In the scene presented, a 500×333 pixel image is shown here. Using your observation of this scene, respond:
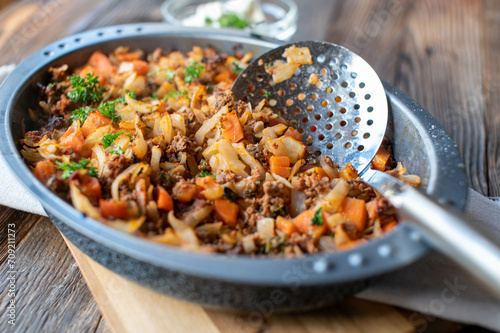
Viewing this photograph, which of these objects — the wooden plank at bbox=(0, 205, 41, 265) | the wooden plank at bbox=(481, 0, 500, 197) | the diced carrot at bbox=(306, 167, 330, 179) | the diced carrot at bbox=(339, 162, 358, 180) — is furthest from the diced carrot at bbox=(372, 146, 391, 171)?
the wooden plank at bbox=(0, 205, 41, 265)

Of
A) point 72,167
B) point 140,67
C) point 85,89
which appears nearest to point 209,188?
point 72,167

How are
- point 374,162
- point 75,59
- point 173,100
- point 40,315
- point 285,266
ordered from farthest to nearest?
point 75,59 < point 173,100 < point 374,162 < point 40,315 < point 285,266

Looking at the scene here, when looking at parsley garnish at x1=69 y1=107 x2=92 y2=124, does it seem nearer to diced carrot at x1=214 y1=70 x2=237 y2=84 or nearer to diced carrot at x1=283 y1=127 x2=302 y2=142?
diced carrot at x1=214 y1=70 x2=237 y2=84

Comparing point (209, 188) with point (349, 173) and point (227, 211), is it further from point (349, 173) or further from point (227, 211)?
point (349, 173)

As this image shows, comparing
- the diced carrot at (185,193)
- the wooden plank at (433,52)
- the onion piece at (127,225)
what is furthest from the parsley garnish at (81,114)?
the wooden plank at (433,52)

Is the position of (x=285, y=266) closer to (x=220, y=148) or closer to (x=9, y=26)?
(x=220, y=148)

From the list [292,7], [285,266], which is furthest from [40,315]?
[292,7]

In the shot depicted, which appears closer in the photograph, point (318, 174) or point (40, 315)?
point (40, 315)

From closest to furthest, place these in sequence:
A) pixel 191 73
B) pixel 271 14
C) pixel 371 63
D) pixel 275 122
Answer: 1. pixel 275 122
2. pixel 191 73
3. pixel 371 63
4. pixel 271 14
